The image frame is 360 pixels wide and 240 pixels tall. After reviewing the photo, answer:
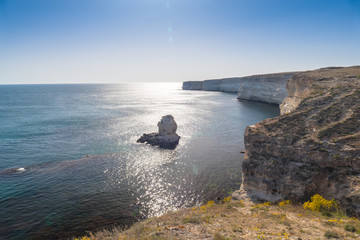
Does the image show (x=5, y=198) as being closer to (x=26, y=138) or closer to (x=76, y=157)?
(x=76, y=157)

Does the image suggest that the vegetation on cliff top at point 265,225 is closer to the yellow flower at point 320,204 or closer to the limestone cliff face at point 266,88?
the yellow flower at point 320,204

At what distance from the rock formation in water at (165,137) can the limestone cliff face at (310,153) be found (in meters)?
22.2

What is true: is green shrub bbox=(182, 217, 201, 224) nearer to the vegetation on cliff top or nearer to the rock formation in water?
the vegetation on cliff top

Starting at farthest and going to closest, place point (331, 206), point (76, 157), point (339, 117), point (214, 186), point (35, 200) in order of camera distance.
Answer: point (76, 157) < point (214, 186) < point (35, 200) < point (339, 117) < point (331, 206)

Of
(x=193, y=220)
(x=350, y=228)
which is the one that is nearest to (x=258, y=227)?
(x=193, y=220)

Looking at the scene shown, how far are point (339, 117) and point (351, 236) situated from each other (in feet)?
38.2

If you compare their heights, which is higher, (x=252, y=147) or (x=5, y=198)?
(x=252, y=147)

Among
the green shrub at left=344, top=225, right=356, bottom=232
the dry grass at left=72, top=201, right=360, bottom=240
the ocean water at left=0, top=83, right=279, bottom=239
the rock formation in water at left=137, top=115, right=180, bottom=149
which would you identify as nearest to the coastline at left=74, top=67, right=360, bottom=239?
the dry grass at left=72, top=201, right=360, bottom=240

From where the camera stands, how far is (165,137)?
3919 centimetres

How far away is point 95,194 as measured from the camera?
2164 centimetres

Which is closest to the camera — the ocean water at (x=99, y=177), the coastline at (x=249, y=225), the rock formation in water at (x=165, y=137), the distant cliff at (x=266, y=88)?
the coastline at (x=249, y=225)

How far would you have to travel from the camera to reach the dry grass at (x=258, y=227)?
31.9 feet

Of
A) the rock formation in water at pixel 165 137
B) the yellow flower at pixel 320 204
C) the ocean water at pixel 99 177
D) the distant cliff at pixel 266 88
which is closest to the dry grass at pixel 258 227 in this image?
the yellow flower at pixel 320 204

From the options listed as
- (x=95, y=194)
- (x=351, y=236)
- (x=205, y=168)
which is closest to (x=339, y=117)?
(x=351, y=236)
